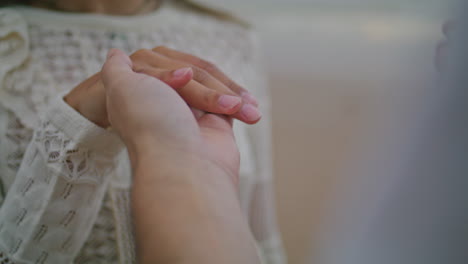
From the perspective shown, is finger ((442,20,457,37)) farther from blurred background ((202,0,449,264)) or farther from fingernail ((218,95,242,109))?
blurred background ((202,0,449,264))

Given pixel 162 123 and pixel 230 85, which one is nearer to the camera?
pixel 162 123

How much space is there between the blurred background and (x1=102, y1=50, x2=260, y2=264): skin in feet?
1.83

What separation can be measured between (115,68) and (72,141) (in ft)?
0.37

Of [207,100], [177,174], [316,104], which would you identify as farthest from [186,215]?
[316,104]

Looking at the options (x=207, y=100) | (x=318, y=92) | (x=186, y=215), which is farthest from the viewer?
(x=318, y=92)

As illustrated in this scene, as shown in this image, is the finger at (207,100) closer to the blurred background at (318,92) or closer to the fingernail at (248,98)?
the fingernail at (248,98)

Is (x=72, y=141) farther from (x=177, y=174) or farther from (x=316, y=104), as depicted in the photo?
(x=316, y=104)

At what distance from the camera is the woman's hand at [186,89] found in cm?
37

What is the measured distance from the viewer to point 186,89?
0.38 metres

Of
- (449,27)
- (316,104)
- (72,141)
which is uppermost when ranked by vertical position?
(449,27)

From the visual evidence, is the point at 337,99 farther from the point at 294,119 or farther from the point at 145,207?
the point at 145,207

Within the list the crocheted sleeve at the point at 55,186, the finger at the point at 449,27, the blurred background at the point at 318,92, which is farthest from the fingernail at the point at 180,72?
the blurred background at the point at 318,92

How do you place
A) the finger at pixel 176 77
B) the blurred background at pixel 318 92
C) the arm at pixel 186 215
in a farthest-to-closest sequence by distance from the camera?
the blurred background at pixel 318 92 → the finger at pixel 176 77 → the arm at pixel 186 215

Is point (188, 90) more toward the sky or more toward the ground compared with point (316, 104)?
more toward the sky
